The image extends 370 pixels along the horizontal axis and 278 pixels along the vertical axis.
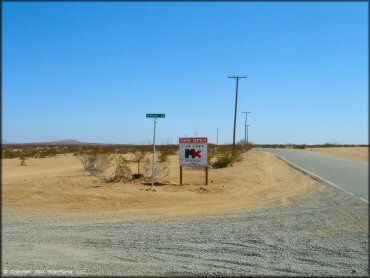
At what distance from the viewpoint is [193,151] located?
2192 centimetres

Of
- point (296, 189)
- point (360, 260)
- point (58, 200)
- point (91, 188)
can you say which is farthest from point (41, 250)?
point (296, 189)

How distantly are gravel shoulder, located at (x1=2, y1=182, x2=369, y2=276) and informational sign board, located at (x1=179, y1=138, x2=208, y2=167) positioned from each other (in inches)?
356

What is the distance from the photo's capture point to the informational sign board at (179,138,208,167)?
21.8 m

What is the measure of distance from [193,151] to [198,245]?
1333 centimetres

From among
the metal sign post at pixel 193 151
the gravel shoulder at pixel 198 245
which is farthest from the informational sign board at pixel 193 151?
the gravel shoulder at pixel 198 245

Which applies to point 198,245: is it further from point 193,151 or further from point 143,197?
point 193,151

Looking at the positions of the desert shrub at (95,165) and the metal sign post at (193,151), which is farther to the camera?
the desert shrub at (95,165)

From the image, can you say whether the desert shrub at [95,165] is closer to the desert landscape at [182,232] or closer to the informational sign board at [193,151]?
the informational sign board at [193,151]

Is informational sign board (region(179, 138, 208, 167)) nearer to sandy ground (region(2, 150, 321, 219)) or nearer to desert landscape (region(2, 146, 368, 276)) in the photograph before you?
sandy ground (region(2, 150, 321, 219))

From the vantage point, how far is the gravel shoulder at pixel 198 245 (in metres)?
6.97

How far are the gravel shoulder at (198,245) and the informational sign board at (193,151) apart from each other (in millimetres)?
9050

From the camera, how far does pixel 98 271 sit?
671 cm

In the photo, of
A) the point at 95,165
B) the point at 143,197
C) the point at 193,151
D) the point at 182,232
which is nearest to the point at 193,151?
the point at 193,151

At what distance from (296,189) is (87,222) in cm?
1031
